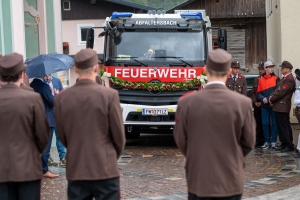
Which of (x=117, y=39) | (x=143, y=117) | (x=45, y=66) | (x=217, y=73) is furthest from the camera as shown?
(x=117, y=39)

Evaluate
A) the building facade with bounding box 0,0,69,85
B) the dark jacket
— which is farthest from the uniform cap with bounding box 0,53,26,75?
the dark jacket

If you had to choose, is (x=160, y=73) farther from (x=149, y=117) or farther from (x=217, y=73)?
(x=217, y=73)

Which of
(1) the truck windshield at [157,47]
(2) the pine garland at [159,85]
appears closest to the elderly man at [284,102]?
(2) the pine garland at [159,85]

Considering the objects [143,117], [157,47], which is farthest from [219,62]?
[157,47]

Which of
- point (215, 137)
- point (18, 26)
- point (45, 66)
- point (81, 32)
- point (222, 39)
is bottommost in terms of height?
point (215, 137)

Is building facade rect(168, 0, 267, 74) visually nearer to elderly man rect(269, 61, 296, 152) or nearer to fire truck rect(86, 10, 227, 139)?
fire truck rect(86, 10, 227, 139)

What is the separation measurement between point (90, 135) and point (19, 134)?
2.39 feet

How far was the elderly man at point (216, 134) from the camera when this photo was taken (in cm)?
554

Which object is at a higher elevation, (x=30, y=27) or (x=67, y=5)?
(x=67, y=5)

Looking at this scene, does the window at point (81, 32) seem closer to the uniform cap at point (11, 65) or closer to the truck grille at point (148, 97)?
the truck grille at point (148, 97)

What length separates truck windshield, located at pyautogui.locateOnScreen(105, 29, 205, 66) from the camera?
50.8ft

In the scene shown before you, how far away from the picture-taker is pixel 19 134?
6332 mm

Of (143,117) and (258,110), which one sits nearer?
(143,117)

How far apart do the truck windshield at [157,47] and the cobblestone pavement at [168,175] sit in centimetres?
195
